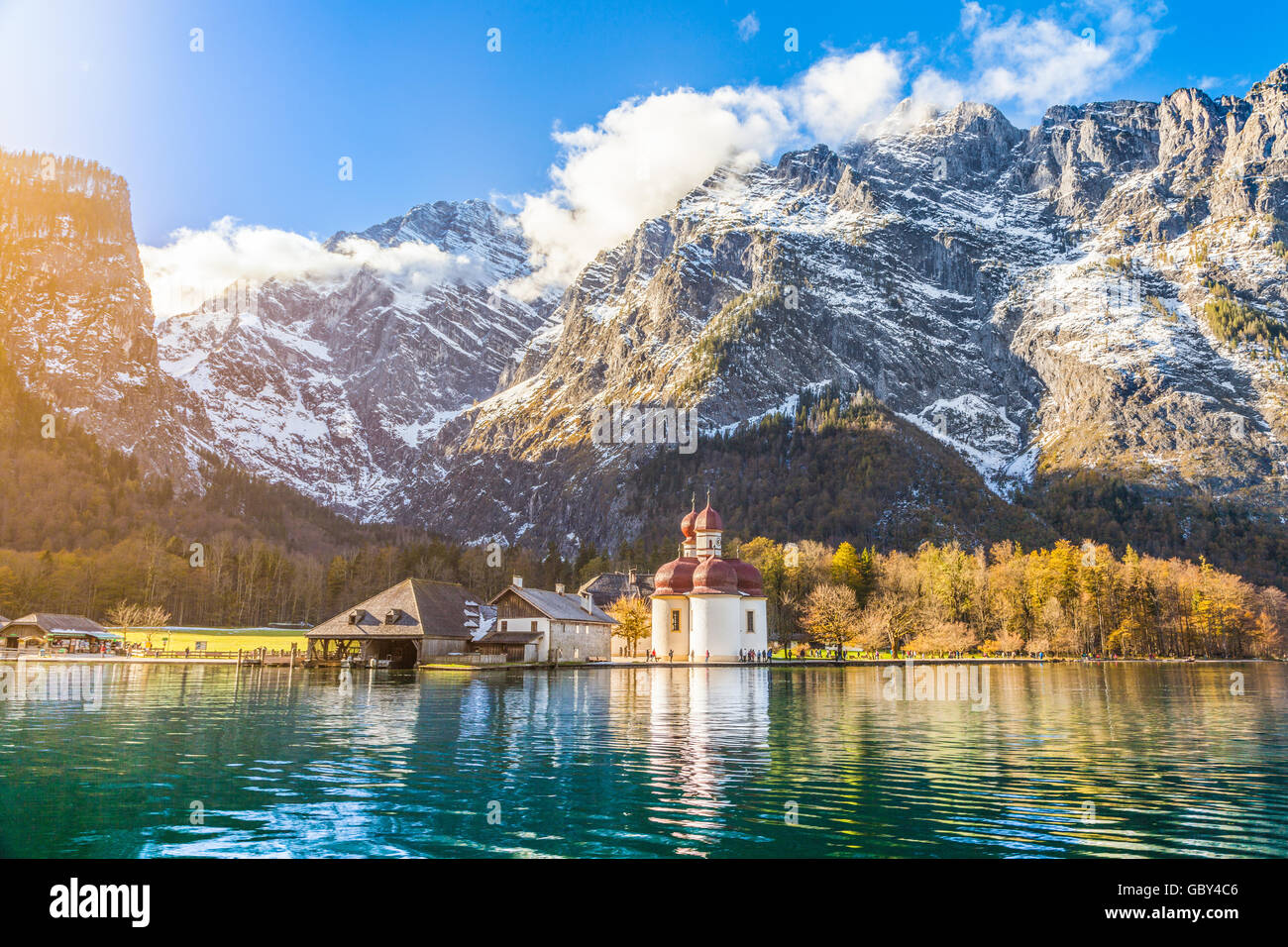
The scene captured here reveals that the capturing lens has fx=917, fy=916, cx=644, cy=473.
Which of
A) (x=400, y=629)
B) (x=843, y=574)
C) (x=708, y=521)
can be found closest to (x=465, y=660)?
(x=400, y=629)

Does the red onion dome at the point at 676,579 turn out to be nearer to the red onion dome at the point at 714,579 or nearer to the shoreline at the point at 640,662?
the red onion dome at the point at 714,579

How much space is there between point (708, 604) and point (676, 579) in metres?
6.78

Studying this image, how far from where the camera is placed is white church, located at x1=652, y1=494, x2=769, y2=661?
309ft

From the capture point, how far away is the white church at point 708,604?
309ft

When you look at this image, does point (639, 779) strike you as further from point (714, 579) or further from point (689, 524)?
point (689, 524)

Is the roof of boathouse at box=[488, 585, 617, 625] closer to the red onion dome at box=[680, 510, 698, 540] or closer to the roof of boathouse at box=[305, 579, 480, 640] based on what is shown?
the roof of boathouse at box=[305, 579, 480, 640]

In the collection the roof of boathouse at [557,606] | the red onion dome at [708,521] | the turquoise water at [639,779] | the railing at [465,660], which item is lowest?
the railing at [465,660]

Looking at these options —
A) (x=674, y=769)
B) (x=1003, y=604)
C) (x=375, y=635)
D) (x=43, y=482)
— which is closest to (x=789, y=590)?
(x=1003, y=604)

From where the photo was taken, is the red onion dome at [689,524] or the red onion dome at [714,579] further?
the red onion dome at [689,524]

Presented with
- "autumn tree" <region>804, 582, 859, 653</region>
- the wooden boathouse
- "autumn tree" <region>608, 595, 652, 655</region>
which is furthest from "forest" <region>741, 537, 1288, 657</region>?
the wooden boathouse

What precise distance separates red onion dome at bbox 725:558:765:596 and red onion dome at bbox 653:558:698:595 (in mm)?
4597

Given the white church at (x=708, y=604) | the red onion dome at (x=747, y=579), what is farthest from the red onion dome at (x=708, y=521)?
the red onion dome at (x=747, y=579)

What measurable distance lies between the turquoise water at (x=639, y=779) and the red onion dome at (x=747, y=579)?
5547 cm

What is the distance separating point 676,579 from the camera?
99938 mm
